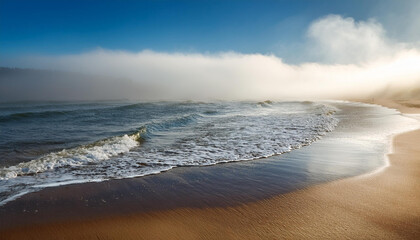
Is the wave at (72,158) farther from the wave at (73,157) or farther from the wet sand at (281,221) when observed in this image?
the wet sand at (281,221)

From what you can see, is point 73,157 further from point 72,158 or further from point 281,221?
point 281,221

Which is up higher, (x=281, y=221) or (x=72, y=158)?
(x=281, y=221)

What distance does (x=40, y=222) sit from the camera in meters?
3.36

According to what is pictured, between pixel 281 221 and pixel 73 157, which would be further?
pixel 73 157

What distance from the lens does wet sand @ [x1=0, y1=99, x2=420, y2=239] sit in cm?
300

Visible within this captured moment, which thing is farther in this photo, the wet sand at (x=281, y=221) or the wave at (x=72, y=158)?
the wave at (x=72, y=158)

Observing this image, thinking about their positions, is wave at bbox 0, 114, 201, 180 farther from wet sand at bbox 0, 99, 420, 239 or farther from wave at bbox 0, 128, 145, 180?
wet sand at bbox 0, 99, 420, 239

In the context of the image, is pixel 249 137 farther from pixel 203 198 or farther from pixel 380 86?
pixel 380 86

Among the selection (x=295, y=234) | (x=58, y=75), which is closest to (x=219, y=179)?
(x=295, y=234)

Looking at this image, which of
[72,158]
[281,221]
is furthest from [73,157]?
[281,221]

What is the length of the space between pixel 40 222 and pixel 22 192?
1667 millimetres

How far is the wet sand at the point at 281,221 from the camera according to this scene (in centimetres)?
300

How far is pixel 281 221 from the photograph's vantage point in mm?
3295

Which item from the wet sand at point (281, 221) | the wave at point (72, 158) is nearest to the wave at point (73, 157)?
the wave at point (72, 158)
